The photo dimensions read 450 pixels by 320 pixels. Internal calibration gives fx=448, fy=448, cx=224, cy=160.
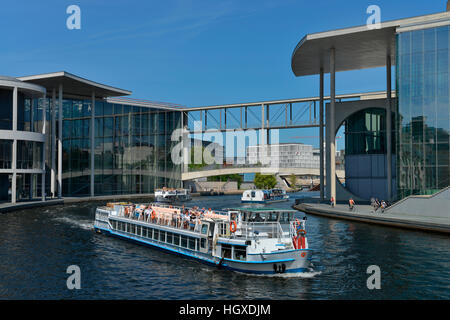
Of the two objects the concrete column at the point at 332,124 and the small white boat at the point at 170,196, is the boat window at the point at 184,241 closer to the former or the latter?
the concrete column at the point at 332,124

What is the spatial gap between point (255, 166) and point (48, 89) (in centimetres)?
5509

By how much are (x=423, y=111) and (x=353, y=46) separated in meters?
16.3

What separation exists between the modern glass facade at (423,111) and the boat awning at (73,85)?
53981mm

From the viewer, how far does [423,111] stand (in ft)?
170

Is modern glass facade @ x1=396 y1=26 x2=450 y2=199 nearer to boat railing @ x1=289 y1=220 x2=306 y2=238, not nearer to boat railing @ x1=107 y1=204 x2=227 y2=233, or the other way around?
boat railing @ x1=289 y1=220 x2=306 y2=238

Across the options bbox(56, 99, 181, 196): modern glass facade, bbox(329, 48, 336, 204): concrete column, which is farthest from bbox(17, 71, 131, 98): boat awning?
bbox(329, 48, 336, 204): concrete column

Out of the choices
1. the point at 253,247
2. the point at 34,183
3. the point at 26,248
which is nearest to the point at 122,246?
the point at 26,248

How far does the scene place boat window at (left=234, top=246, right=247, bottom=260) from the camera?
28.7 m

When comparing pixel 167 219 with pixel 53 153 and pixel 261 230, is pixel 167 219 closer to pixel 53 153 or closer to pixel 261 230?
pixel 261 230

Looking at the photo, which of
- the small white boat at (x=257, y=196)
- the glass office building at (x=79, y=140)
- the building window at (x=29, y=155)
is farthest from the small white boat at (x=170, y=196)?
the building window at (x=29, y=155)

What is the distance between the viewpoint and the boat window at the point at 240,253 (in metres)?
28.7

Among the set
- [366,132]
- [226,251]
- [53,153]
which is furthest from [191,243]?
[53,153]

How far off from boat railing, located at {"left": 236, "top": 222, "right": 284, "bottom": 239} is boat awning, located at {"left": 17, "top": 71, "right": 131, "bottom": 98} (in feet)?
188
